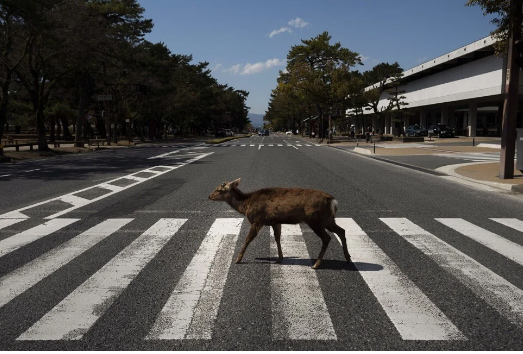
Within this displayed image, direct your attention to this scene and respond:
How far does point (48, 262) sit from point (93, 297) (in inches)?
65.7

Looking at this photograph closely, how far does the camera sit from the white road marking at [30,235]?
671 centimetres

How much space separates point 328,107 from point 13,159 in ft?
138

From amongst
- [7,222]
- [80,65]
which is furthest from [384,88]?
[7,222]

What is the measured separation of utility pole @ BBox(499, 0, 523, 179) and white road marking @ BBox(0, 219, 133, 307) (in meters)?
13.0

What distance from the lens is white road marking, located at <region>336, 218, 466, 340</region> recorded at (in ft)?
12.6

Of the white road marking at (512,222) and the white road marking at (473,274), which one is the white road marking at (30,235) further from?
the white road marking at (512,222)

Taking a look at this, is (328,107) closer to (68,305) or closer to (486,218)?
(486,218)

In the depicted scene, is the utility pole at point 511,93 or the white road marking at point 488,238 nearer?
the white road marking at point 488,238

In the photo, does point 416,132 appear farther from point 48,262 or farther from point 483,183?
point 48,262

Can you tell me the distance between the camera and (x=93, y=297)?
4.66m

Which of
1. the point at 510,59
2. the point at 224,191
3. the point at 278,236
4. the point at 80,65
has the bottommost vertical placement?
the point at 278,236

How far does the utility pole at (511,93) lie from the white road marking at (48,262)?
42.6 ft

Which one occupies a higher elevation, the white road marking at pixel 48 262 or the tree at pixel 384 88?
the tree at pixel 384 88

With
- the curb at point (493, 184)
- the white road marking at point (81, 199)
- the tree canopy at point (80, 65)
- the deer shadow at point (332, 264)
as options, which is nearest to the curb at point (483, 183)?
the curb at point (493, 184)
